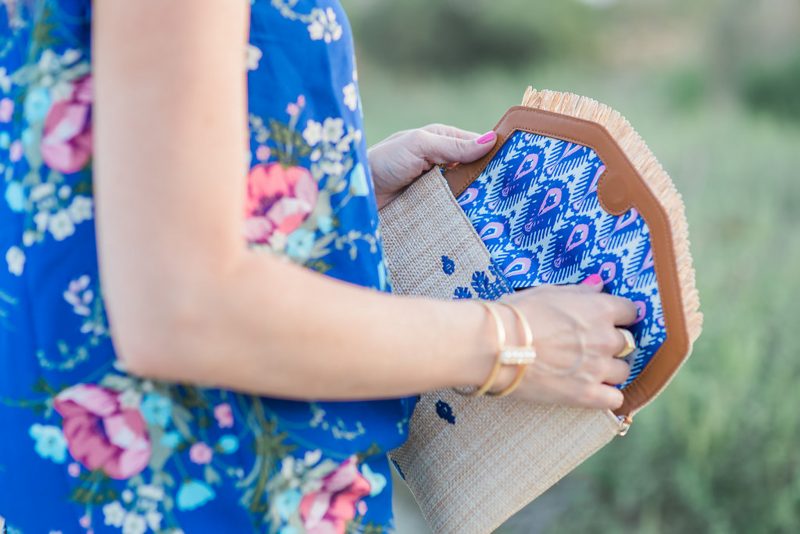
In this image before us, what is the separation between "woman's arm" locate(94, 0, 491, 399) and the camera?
0.72 metres

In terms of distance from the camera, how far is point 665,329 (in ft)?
3.43

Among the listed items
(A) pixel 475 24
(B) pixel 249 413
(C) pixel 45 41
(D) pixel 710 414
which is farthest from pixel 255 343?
(A) pixel 475 24

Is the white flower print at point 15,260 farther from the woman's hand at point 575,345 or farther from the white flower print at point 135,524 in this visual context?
the woman's hand at point 575,345

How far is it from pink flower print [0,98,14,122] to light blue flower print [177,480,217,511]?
0.45 metres

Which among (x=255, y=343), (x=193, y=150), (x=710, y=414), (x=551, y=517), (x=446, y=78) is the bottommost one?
(x=446, y=78)

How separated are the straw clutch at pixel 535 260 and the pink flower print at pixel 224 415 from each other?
36 centimetres

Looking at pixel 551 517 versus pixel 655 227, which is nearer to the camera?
pixel 655 227

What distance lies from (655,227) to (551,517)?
234 centimetres

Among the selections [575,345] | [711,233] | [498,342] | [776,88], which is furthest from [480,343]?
[776,88]

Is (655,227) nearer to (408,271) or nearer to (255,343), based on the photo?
(408,271)

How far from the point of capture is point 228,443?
3.12ft

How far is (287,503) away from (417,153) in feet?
2.10

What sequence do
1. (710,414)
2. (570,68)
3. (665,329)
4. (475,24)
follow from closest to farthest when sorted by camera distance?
(665,329), (710,414), (570,68), (475,24)

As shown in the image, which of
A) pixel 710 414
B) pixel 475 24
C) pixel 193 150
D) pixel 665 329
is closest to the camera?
pixel 193 150
